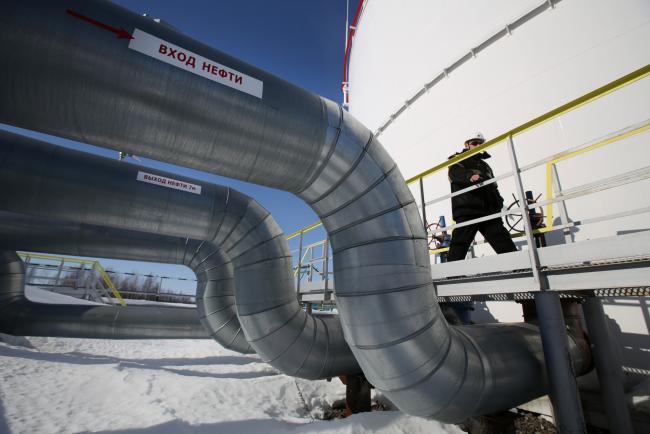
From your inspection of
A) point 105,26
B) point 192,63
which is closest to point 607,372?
point 192,63

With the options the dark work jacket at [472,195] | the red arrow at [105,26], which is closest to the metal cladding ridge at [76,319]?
the dark work jacket at [472,195]

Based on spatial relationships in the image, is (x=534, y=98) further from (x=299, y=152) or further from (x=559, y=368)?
(x=299, y=152)

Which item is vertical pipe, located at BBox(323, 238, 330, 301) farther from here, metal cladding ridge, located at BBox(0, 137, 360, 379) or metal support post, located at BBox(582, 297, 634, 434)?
metal support post, located at BBox(582, 297, 634, 434)

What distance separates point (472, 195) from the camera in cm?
360

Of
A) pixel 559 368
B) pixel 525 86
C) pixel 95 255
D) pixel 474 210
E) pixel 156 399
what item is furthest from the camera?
pixel 95 255

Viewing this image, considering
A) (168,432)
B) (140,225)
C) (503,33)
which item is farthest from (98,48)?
(503,33)

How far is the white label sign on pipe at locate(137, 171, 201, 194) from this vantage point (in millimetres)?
4520

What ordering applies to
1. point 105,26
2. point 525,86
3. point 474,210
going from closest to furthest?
point 105,26
point 474,210
point 525,86

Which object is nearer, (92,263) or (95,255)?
(95,255)

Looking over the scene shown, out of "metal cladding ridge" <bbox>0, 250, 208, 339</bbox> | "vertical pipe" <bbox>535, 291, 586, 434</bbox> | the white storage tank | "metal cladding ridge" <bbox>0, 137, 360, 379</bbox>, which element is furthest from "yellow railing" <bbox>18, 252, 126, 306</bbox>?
"vertical pipe" <bbox>535, 291, 586, 434</bbox>

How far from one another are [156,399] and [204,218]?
2.67 m

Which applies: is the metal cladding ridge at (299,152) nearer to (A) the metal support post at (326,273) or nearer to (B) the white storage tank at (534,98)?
(B) the white storage tank at (534,98)

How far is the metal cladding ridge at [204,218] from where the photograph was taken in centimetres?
397

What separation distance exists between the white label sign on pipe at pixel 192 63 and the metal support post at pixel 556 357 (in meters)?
2.42
